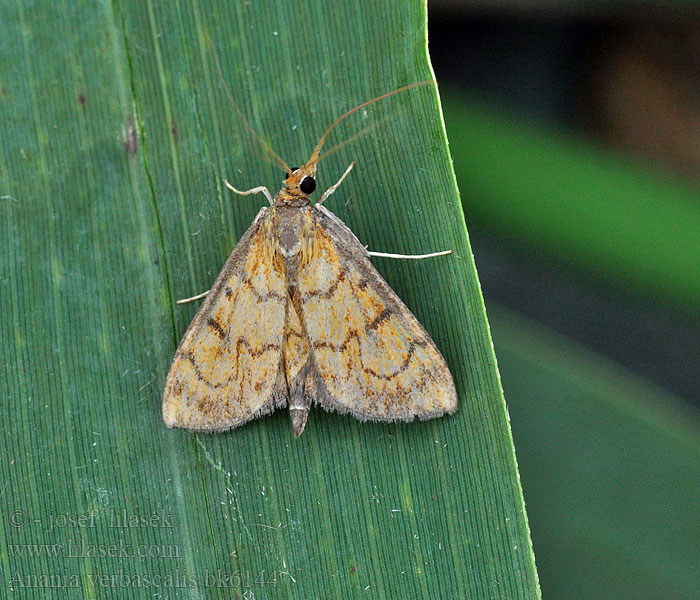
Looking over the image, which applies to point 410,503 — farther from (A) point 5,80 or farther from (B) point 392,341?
(A) point 5,80

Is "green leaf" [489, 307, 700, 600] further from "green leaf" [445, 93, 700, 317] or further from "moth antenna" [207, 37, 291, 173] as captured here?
"moth antenna" [207, 37, 291, 173]

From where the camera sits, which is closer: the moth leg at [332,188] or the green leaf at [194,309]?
the green leaf at [194,309]

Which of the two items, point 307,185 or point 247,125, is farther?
point 247,125

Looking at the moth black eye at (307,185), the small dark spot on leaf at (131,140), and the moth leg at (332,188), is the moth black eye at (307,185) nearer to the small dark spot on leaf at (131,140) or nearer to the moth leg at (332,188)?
the moth leg at (332,188)

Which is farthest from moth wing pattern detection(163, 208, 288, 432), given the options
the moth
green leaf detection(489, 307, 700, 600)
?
green leaf detection(489, 307, 700, 600)

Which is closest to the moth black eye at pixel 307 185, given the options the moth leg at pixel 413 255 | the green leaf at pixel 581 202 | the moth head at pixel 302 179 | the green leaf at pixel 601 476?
the moth head at pixel 302 179

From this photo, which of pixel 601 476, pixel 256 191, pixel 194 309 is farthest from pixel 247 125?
pixel 601 476

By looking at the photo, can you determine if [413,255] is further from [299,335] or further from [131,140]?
[131,140]
